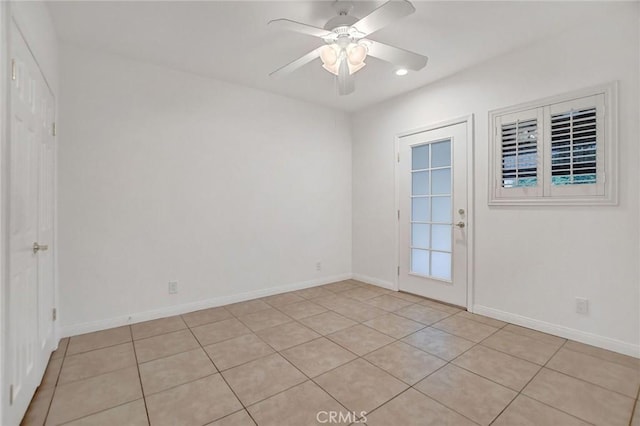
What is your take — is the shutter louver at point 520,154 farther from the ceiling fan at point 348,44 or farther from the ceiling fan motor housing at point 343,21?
the ceiling fan motor housing at point 343,21

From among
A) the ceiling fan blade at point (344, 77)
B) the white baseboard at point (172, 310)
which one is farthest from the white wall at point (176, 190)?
the ceiling fan blade at point (344, 77)

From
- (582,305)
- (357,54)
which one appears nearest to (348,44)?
(357,54)

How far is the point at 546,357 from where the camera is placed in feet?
7.09

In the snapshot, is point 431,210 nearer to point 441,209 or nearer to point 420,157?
point 441,209

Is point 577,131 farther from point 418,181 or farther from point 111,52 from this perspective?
point 111,52

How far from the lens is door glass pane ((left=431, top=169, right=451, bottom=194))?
3332 millimetres

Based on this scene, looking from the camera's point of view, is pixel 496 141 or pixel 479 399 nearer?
pixel 479 399

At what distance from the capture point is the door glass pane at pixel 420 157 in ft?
11.7

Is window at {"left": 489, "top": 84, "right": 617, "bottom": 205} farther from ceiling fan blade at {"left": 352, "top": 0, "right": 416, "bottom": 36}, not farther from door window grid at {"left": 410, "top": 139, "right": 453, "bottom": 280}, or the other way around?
ceiling fan blade at {"left": 352, "top": 0, "right": 416, "bottom": 36}

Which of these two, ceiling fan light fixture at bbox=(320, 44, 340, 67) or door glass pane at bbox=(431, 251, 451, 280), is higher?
ceiling fan light fixture at bbox=(320, 44, 340, 67)

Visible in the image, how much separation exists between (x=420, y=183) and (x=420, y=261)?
0.96 m

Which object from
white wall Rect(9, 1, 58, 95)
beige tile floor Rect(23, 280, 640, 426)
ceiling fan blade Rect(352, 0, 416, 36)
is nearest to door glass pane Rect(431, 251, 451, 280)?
beige tile floor Rect(23, 280, 640, 426)

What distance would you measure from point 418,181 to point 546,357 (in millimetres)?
2126

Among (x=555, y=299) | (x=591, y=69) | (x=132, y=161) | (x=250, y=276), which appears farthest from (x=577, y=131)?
(x=132, y=161)
